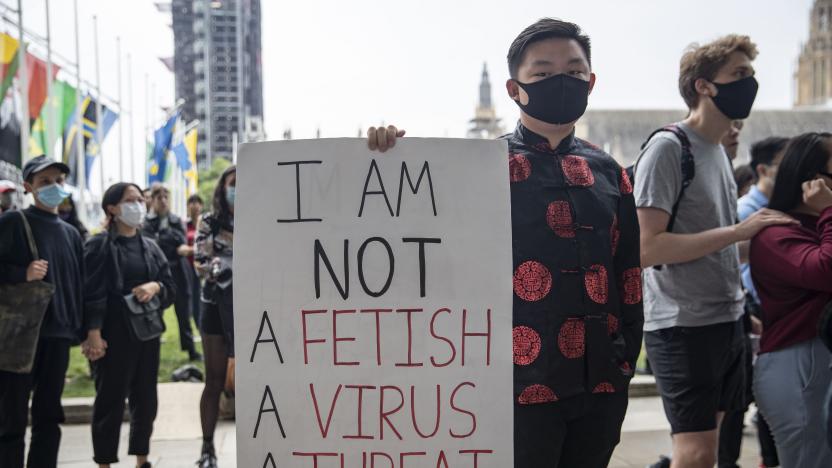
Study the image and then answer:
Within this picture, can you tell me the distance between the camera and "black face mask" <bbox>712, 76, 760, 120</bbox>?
3.30m

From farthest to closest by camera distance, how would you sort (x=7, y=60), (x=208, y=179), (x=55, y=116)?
(x=208, y=179) → (x=55, y=116) → (x=7, y=60)

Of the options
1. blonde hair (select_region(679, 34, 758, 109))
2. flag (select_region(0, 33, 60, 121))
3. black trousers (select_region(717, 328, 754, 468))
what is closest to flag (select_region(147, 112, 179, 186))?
flag (select_region(0, 33, 60, 121))

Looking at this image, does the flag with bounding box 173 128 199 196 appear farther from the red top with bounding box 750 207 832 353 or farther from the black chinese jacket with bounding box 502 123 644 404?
the black chinese jacket with bounding box 502 123 644 404

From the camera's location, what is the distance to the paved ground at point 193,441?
206 inches

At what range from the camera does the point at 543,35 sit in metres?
2.39

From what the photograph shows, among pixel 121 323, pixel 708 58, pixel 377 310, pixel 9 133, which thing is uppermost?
pixel 9 133

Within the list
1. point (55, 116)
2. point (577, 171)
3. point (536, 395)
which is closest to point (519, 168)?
point (577, 171)

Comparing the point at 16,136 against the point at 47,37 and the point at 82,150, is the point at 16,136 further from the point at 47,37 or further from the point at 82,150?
the point at 82,150

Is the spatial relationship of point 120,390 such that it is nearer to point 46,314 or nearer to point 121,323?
point 121,323

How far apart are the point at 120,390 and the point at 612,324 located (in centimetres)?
328

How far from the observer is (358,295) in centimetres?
231

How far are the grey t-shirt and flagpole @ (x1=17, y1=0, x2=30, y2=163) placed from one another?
445 inches

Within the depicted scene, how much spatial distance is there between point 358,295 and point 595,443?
0.81m

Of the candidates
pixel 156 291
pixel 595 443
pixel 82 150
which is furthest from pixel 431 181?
pixel 82 150
